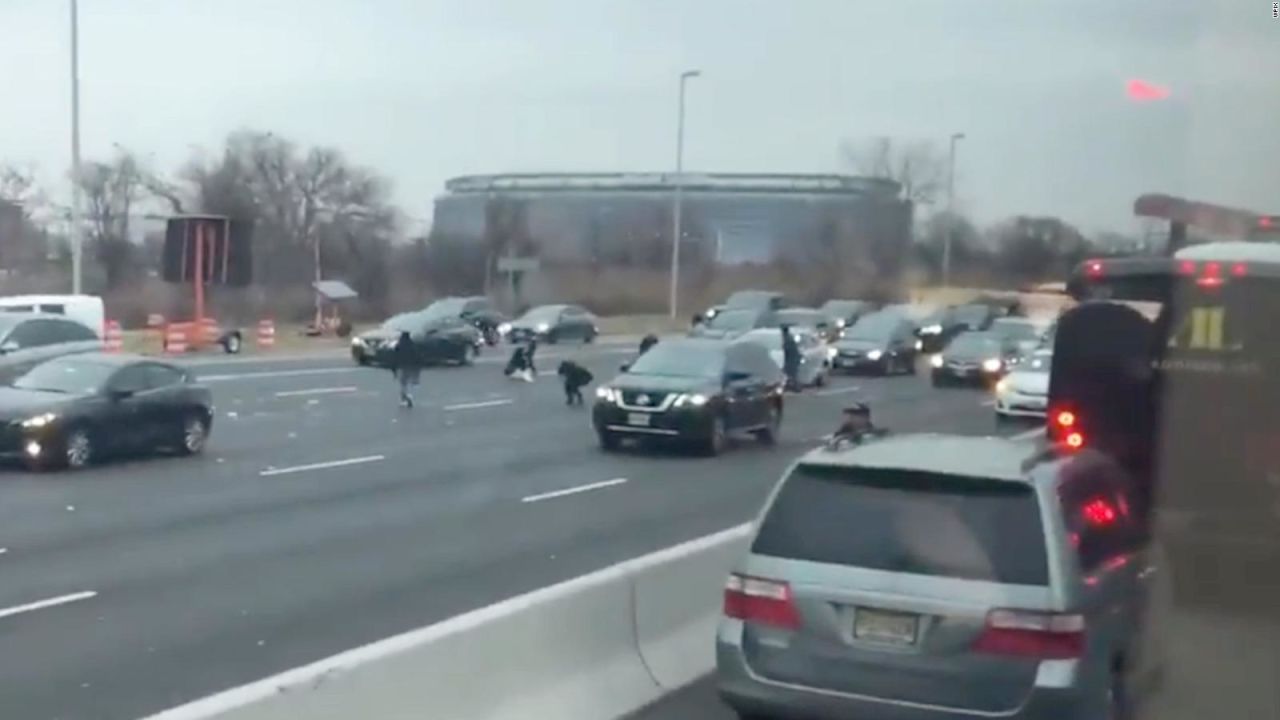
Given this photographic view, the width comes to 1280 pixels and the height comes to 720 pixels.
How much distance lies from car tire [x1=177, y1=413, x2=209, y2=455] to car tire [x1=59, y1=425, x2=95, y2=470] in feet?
5.49

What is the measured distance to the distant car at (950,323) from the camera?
18305 mm

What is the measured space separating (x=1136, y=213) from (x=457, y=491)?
8834mm

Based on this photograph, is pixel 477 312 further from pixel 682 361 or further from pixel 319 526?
pixel 319 526

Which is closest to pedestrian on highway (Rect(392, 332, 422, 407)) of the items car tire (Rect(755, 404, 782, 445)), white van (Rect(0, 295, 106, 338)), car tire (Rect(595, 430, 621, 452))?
white van (Rect(0, 295, 106, 338))

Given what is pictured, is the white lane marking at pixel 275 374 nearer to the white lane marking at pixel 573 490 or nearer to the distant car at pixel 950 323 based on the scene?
the distant car at pixel 950 323

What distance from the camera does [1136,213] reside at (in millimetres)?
13797

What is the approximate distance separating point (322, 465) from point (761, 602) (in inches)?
606

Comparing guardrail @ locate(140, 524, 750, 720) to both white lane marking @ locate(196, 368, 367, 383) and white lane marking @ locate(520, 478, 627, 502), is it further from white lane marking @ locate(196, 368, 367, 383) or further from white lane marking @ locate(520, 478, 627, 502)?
white lane marking @ locate(196, 368, 367, 383)

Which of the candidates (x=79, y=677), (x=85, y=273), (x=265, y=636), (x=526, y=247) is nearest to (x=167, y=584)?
(x=265, y=636)

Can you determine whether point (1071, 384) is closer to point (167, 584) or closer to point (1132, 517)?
point (1132, 517)

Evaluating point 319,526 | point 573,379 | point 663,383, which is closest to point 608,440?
point 663,383

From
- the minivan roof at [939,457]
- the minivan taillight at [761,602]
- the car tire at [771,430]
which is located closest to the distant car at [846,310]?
the car tire at [771,430]

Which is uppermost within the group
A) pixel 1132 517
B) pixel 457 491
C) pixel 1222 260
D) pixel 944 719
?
pixel 1222 260

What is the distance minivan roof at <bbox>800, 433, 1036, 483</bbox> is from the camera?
7.31m
